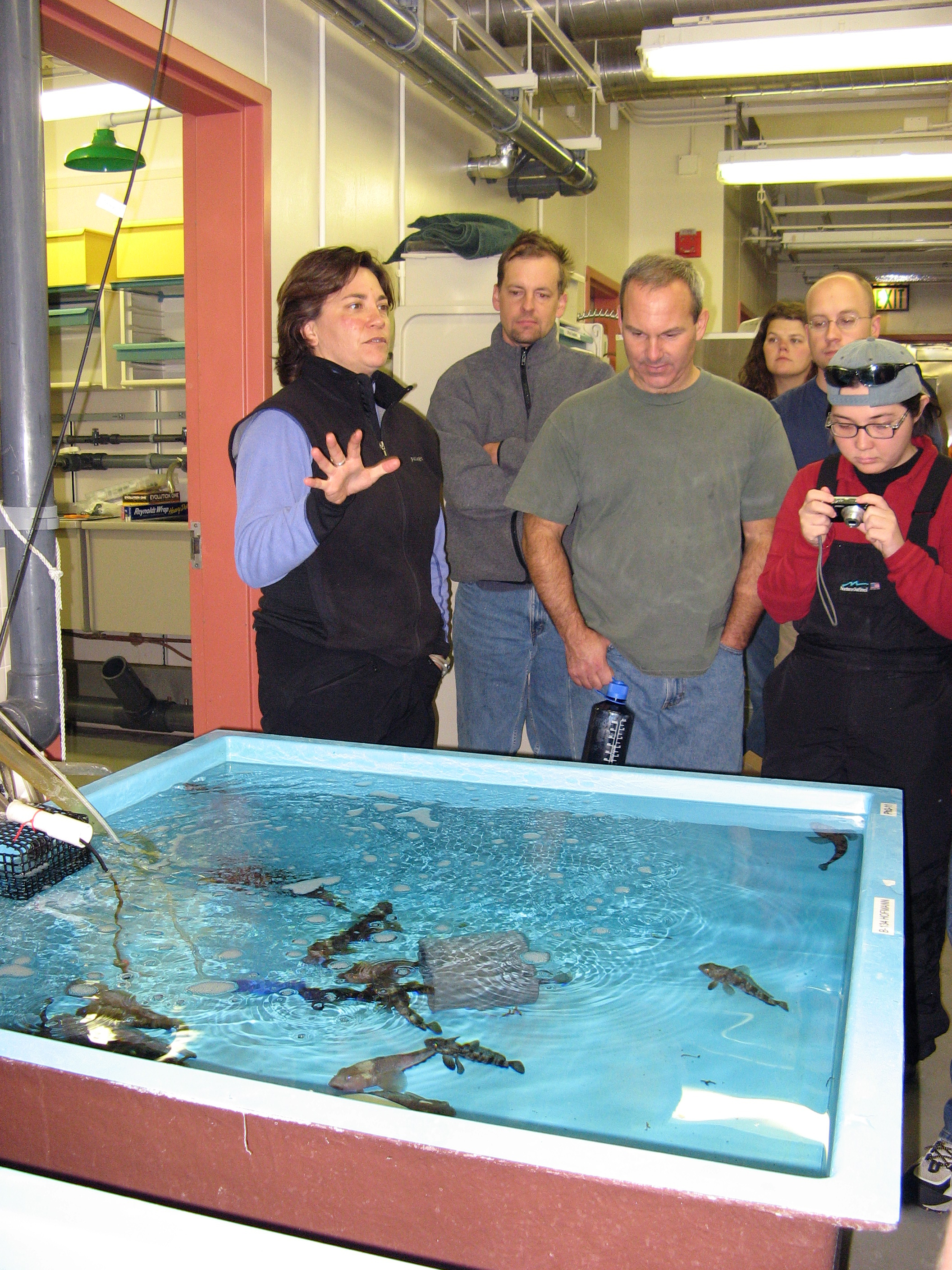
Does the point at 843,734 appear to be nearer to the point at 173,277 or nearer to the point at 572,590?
the point at 572,590

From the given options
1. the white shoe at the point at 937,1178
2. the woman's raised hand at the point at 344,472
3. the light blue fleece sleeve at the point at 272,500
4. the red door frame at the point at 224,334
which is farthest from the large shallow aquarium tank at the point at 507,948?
the red door frame at the point at 224,334

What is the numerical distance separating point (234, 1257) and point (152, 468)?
16.6ft

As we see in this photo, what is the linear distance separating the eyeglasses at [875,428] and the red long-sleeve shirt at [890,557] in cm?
10

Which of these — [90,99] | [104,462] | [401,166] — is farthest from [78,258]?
[401,166]

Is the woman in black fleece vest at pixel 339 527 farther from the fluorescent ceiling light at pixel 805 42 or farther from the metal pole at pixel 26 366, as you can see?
the fluorescent ceiling light at pixel 805 42

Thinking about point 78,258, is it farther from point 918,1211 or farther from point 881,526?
point 918,1211

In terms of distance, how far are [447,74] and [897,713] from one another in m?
2.83

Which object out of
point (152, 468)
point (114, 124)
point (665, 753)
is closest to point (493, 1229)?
point (665, 753)

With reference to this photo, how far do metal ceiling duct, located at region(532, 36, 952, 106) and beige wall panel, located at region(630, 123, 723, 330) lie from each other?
5.71ft

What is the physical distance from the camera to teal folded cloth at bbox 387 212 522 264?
349cm

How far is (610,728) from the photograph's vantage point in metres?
2.26

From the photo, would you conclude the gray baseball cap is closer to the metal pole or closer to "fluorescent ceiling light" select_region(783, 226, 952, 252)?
the metal pole

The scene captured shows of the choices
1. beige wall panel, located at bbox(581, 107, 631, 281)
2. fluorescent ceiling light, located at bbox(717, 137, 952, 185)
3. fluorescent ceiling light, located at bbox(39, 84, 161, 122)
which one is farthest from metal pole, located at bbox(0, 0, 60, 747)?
beige wall panel, located at bbox(581, 107, 631, 281)

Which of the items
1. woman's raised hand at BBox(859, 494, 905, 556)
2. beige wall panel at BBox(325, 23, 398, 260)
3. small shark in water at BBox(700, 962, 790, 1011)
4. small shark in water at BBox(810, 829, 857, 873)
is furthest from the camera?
beige wall panel at BBox(325, 23, 398, 260)
